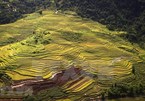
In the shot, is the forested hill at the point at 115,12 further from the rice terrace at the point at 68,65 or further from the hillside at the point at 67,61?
the rice terrace at the point at 68,65

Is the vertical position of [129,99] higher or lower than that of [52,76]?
lower

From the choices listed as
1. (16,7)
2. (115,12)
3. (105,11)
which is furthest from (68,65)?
(16,7)

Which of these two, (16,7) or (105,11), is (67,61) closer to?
(105,11)

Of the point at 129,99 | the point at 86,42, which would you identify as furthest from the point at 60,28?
the point at 129,99

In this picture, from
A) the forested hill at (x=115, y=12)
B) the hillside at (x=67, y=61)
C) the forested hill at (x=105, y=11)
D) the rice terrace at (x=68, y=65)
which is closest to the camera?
the rice terrace at (x=68, y=65)

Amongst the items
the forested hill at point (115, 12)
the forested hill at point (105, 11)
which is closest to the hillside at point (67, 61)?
the forested hill at point (105, 11)

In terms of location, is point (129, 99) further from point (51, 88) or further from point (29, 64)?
point (29, 64)

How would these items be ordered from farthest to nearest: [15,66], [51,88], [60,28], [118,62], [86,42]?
[60,28] → [86,42] → [118,62] → [15,66] → [51,88]
